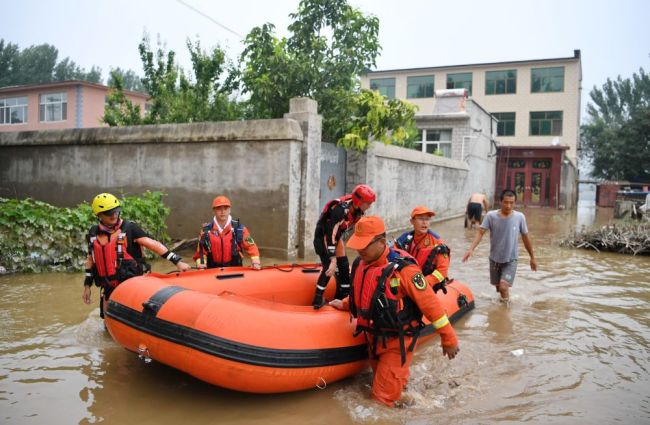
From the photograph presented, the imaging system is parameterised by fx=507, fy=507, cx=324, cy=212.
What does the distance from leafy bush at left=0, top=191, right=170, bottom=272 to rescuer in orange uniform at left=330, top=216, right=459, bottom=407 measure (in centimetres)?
530

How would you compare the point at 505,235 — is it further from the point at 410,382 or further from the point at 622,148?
the point at 622,148

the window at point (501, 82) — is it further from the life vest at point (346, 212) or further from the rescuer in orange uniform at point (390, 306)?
the rescuer in orange uniform at point (390, 306)

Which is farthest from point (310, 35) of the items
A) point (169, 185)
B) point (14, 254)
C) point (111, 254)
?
point (111, 254)

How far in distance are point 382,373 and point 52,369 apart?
2704mm

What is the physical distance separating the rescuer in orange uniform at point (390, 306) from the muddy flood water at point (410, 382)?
272 millimetres

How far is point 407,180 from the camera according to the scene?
1439 centimetres

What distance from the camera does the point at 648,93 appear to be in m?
58.3

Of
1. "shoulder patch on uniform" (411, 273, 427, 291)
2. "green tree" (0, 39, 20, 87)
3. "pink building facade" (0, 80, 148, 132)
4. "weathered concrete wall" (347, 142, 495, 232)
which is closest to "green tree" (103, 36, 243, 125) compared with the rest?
"weathered concrete wall" (347, 142, 495, 232)

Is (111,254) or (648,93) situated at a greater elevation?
(648,93)

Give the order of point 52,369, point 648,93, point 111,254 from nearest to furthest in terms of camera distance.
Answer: point 52,369 → point 111,254 → point 648,93

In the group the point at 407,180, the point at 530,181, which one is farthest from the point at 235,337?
the point at 530,181

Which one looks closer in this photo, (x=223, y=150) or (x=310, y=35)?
(x=223, y=150)

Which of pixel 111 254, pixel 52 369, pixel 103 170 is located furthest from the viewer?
pixel 103 170

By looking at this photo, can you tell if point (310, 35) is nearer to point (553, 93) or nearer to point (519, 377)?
point (519, 377)
